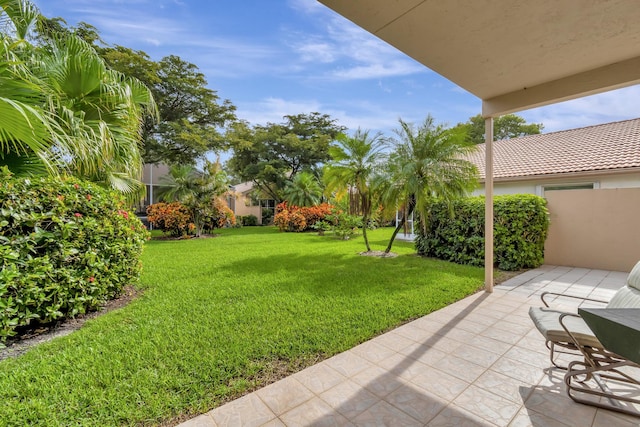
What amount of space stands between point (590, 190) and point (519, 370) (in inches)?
289

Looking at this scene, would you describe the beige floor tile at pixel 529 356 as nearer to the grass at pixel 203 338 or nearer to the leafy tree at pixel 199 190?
the grass at pixel 203 338

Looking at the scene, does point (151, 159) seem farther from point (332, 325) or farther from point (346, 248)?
point (332, 325)

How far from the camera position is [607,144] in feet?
31.5

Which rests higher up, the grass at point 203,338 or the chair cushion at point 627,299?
the chair cushion at point 627,299

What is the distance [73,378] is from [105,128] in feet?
11.2

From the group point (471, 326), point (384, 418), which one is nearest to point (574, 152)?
point (471, 326)

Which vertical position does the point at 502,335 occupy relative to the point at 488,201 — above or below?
below

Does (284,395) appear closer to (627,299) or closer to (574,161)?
(627,299)

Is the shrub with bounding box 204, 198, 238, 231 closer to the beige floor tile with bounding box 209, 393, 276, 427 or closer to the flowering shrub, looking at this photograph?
the flowering shrub

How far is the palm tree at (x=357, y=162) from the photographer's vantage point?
28.2ft

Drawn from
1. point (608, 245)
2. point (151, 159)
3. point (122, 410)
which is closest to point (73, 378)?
point (122, 410)

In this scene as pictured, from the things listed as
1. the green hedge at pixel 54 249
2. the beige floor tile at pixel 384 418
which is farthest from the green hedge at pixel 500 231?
the green hedge at pixel 54 249

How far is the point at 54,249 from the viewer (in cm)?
332

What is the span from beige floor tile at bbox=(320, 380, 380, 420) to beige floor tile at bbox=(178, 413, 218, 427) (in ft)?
2.81
